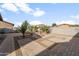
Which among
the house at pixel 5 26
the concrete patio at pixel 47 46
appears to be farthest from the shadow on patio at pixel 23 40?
the house at pixel 5 26

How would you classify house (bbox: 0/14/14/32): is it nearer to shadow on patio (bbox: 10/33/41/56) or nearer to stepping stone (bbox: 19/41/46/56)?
shadow on patio (bbox: 10/33/41/56)

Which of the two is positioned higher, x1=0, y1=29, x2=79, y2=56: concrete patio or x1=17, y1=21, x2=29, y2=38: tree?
x1=17, y1=21, x2=29, y2=38: tree

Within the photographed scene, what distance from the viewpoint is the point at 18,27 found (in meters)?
4.29

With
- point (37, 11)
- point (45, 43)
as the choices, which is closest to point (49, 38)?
point (45, 43)

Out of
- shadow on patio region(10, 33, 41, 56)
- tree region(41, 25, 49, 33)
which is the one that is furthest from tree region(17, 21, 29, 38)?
tree region(41, 25, 49, 33)

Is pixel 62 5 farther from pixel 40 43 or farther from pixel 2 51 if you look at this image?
pixel 2 51

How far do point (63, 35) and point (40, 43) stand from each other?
0.27 metres

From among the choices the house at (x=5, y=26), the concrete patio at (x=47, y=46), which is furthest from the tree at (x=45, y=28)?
the house at (x=5, y=26)

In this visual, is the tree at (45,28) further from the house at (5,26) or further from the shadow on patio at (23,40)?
the house at (5,26)

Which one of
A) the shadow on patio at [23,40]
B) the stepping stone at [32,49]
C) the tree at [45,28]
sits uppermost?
the tree at [45,28]

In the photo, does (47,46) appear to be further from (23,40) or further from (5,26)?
(5,26)

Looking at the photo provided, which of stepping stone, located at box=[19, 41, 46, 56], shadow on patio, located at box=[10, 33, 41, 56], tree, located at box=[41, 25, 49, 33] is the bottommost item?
stepping stone, located at box=[19, 41, 46, 56]

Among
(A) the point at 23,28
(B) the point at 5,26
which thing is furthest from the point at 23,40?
(B) the point at 5,26

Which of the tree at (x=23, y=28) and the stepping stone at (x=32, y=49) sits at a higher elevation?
the tree at (x=23, y=28)
